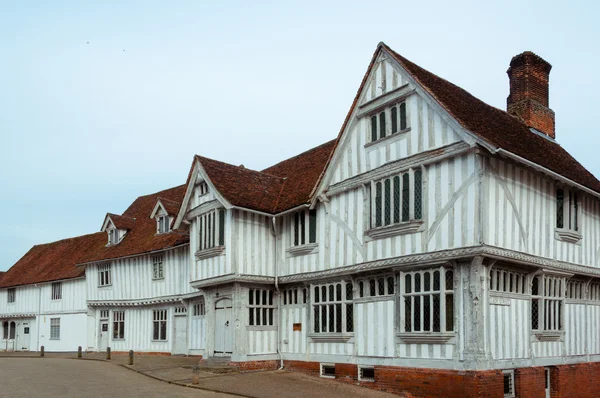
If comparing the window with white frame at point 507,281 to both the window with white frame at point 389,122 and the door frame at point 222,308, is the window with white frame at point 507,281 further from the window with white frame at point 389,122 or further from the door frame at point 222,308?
the door frame at point 222,308

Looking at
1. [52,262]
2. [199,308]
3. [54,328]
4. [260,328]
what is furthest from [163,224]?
[52,262]

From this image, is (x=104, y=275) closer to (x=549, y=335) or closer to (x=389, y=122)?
(x=389, y=122)

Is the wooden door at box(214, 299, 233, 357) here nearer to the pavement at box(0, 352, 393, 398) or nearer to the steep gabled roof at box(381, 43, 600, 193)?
the pavement at box(0, 352, 393, 398)

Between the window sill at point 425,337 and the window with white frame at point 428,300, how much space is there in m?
0.12

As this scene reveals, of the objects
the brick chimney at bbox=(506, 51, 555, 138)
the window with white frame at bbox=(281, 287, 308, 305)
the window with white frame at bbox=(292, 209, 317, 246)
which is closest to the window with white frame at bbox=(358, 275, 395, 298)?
the window with white frame at bbox=(292, 209, 317, 246)

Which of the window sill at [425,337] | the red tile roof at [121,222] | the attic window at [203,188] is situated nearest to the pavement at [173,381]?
the window sill at [425,337]

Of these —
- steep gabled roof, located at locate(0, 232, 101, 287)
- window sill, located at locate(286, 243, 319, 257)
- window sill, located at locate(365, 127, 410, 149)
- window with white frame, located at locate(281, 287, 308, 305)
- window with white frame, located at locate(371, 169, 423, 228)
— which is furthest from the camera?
steep gabled roof, located at locate(0, 232, 101, 287)

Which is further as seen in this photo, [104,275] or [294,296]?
[104,275]

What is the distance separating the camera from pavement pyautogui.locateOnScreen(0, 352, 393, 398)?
18.5 meters

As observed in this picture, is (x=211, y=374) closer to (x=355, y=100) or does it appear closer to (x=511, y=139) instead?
(x=355, y=100)

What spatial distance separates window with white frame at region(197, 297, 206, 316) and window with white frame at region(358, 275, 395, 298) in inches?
Result: 414

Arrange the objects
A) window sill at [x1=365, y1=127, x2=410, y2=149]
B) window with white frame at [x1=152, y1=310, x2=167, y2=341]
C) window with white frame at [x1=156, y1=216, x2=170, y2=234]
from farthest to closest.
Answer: window with white frame at [x1=156, y1=216, x2=170, y2=234], window with white frame at [x1=152, y1=310, x2=167, y2=341], window sill at [x1=365, y1=127, x2=410, y2=149]

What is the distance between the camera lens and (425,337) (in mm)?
16984

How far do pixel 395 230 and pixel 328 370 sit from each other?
5846mm
